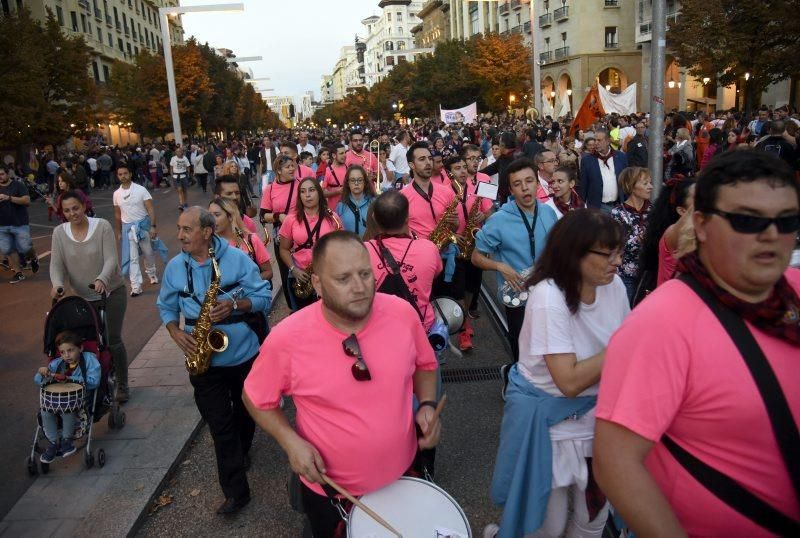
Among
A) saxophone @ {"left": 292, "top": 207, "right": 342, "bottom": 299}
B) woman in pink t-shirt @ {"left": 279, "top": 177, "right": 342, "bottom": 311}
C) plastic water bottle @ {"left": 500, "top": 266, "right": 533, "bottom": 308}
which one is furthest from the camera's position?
woman in pink t-shirt @ {"left": 279, "top": 177, "right": 342, "bottom": 311}

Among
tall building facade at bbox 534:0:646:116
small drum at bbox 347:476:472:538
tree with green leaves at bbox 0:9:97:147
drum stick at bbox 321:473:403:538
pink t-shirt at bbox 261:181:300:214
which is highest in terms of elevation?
tall building facade at bbox 534:0:646:116

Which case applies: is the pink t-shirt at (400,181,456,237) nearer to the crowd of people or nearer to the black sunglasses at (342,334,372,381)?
the crowd of people

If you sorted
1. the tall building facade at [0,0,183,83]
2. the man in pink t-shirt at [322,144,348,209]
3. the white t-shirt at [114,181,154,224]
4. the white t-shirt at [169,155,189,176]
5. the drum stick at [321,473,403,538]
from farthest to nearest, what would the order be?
the tall building facade at [0,0,183,83]
the white t-shirt at [169,155,189,176]
the white t-shirt at [114,181,154,224]
the man in pink t-shirt at [322,144,348,209]
the drum stick at [321,473,403,538]

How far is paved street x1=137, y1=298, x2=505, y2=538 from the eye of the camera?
151 inches

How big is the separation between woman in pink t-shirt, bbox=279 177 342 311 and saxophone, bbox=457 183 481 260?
1394 mm

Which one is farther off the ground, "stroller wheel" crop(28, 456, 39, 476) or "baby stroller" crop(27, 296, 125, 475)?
"baby stroller" crop(27, 296, 125, 475)

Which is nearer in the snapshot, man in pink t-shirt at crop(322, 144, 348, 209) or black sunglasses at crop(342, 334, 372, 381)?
black sunglasses at crop(342, 334, 372, 381)

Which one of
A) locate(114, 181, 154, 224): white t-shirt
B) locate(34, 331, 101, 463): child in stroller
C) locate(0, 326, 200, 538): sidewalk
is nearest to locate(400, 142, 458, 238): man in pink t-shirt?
locate(0, 326, 200, 538): sidewalk

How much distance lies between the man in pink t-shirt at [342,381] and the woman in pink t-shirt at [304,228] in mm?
3304

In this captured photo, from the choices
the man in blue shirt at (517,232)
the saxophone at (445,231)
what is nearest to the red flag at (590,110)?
the saxophone at (445,231)

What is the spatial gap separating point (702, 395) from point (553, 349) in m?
1.03

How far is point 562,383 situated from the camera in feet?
8.30

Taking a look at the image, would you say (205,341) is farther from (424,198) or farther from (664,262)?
(424,198)

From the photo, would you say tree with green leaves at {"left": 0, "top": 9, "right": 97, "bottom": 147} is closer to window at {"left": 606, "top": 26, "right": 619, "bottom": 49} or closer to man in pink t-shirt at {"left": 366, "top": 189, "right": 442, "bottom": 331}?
man in pink t-shirt at {"left": 366, "top": 189, "right": 442, "bottom": 331}
